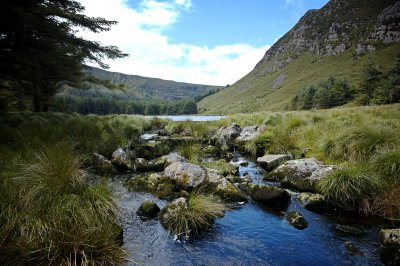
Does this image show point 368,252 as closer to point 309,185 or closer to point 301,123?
point 309,185

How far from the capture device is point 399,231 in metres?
5.46

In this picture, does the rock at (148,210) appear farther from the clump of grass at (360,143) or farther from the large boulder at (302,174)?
the clump of grass at (360,143)

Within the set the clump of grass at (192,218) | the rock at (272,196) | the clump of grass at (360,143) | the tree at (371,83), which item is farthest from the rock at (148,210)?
the tree at (371,83)

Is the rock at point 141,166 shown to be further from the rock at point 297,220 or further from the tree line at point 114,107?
the tree line at point 114,107

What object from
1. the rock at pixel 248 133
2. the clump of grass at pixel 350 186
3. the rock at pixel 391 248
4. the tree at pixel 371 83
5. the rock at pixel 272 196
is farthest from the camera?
the tree at pixel 371 83

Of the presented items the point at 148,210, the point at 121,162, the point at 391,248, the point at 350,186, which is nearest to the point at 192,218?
the point at 148,210

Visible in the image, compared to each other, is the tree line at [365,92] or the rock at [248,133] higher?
the tree line at [365,92]

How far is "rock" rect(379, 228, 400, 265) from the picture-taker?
518 centimetres

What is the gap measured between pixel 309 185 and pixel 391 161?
8.26 feet

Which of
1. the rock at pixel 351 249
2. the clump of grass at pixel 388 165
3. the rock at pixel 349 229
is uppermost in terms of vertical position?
the clump of grass at pixel 388 165

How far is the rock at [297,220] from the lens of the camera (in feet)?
22.7

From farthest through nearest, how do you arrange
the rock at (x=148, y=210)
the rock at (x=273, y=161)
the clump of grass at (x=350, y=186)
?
1. the rock at (x=273, y=161)
2. the clump of grass at (x=350, y=186)
3. the rock at (x=148, y=210)

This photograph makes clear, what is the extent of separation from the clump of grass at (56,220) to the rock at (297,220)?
14.5 ft

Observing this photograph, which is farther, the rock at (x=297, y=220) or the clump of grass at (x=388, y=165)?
the clump of grass at (x=388, y=165)
